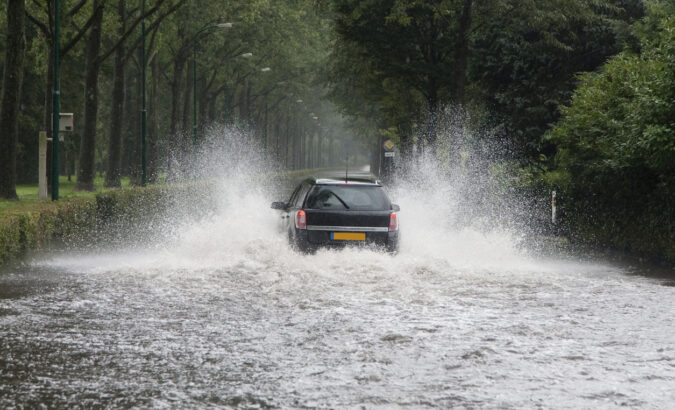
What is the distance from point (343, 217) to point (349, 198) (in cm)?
41

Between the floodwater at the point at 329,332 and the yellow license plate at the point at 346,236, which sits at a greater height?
the yellow license plate at the point at 346,236

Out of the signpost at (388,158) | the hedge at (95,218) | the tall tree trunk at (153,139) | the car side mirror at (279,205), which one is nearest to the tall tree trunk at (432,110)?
the hedge at (95,218)

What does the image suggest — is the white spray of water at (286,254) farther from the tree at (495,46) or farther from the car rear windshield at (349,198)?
the tree at (495,46)

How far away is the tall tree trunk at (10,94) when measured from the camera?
2159cm

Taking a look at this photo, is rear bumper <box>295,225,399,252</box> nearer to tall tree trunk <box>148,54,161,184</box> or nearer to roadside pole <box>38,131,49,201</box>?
roadside pole <box>38,131,49,201</box>

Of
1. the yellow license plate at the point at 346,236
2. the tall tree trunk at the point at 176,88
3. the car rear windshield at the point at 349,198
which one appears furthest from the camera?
the tall tree trunk at the point at 176,88

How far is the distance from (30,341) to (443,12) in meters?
27.8

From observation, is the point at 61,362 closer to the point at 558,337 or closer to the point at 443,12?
the point at 558,337

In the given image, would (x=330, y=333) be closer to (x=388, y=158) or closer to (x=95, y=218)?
(x=95, y=218)

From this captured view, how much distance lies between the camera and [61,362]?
6.84 m

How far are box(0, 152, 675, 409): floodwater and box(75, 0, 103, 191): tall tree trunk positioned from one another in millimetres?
16372

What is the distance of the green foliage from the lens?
15.1m

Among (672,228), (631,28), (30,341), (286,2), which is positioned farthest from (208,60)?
(30,341)

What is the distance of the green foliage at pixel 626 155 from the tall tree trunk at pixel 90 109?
55.7 feet
